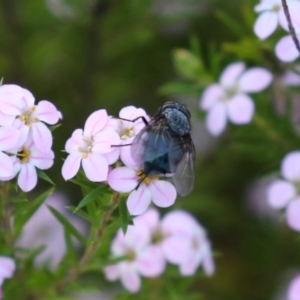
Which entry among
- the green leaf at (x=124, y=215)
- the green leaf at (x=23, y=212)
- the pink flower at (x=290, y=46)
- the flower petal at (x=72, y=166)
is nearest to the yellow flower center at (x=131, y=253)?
the green leaf at (x=23, y=212)

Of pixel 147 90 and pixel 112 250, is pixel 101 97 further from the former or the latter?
pixel 112 250

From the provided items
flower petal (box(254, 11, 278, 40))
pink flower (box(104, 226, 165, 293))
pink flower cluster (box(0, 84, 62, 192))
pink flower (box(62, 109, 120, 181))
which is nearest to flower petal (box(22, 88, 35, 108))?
pink flower cluster (box(0, 84, 62, 192))

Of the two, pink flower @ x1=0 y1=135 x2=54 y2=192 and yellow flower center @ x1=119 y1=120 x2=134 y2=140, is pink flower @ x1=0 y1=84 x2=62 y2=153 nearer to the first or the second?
pink flower @ x1=0 y1=135 x2=54 y2=192

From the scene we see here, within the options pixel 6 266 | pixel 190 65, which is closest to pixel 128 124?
pixel 6 266

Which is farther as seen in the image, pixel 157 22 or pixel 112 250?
pixel 157 22

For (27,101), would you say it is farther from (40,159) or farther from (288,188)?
(288,188)

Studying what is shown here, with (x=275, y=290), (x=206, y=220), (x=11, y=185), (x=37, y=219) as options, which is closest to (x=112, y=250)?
(x=11, y=185)

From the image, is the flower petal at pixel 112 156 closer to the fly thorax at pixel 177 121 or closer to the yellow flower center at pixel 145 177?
the yellow flower center at pixel 145 177
